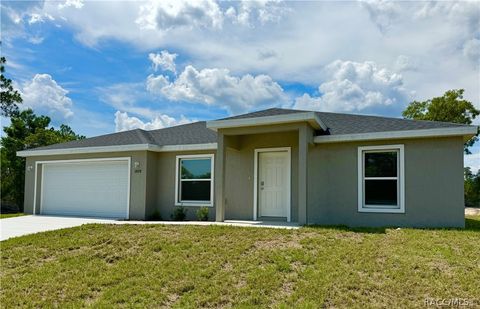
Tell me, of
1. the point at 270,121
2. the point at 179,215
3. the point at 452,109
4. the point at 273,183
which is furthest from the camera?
the point at 452,109

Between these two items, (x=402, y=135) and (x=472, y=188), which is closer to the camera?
(x=402, y=135)

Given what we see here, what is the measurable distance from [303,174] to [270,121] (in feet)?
5.66

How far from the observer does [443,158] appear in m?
10.3

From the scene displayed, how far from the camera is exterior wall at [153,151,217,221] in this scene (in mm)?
13867

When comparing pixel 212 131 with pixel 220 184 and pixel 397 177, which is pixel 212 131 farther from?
pixel 397 177

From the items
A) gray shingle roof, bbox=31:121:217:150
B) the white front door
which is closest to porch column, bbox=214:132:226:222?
the white front door

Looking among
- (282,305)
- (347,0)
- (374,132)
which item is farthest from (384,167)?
(282,305)

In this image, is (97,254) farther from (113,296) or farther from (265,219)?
(265,219)

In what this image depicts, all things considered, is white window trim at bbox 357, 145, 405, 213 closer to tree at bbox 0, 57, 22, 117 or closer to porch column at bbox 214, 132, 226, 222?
porch column at bbox 214, 132, 226, 222

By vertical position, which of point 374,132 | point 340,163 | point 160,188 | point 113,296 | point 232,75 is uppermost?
point 232,75

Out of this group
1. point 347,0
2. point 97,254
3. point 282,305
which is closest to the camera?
point 282,305

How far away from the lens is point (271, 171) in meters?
12.5

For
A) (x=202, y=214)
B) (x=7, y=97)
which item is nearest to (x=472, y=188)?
(x=202, y=214)

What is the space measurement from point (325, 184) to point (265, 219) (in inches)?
87.0
